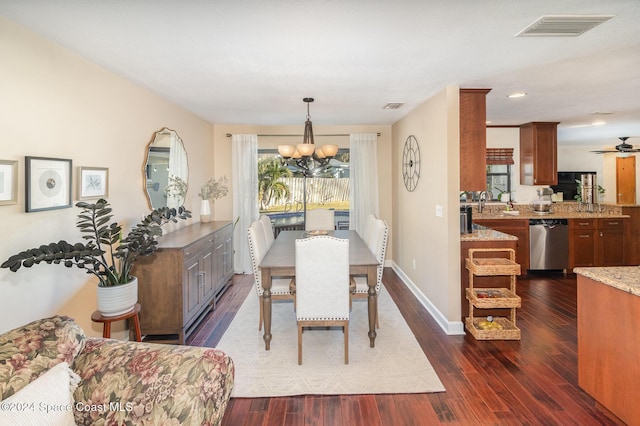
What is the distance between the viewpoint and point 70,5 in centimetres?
179

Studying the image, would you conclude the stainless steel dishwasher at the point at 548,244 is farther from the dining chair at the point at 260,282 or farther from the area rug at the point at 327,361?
the dining chair at the point at 260,282

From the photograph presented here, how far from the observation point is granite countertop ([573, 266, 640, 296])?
1848 millimetres

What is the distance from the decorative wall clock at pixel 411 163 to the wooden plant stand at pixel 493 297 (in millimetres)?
Result: 1373

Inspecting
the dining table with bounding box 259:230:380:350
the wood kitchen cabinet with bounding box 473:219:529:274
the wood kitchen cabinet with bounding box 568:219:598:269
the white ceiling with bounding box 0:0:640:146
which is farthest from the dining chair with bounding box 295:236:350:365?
the wood kitchen cabinet with bounding box 568:219:598:269

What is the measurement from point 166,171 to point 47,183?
1.69 metres

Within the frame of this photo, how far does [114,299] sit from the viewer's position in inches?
91.0

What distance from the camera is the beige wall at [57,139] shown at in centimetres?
193

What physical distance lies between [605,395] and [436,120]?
104 inches

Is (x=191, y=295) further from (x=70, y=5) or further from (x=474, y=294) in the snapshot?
(x=474, y=294)

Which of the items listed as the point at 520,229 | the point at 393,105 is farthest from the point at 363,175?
the point at 520,229

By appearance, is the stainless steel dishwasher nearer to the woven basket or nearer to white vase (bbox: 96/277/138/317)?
the woven basket

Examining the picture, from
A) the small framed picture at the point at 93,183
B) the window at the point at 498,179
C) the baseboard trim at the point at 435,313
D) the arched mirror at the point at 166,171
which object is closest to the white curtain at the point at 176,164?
the arched mirror at the point at 166,171

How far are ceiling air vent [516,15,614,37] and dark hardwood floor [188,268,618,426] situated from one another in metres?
2.40

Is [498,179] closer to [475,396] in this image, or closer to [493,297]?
[493,297]
